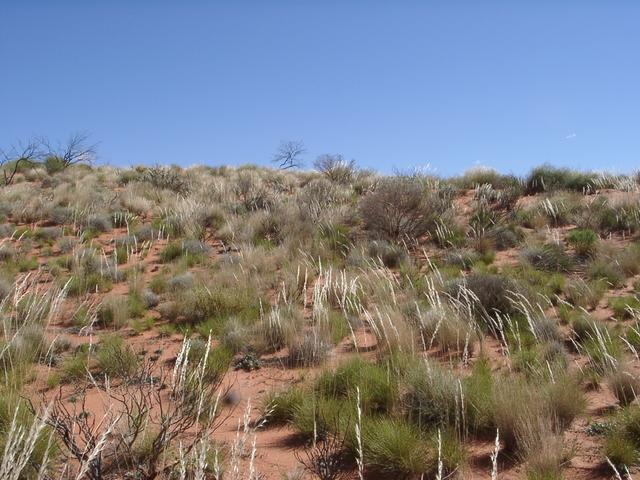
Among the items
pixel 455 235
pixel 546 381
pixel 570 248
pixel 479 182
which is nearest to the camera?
pixel 546 381

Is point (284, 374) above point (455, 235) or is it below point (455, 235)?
below

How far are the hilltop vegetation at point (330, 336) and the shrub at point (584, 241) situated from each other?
5 cm

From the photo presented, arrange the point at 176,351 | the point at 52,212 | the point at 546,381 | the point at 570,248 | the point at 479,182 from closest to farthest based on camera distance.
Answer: the point at 546,381, the point at 176,351, the point at 570,248, the point at 52,212, the point at 479,182

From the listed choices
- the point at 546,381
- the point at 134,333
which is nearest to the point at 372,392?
the point at 546,381

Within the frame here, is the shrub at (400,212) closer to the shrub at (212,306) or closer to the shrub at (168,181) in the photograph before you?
the shrub at (212,306)

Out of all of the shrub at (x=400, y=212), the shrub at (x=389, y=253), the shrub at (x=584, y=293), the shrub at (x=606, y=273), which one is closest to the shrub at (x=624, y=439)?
the shrub at (x=584, y=293)

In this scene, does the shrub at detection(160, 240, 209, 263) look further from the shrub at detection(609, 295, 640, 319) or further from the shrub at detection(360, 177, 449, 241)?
the shrub at detection(609, 295, 640, 319)

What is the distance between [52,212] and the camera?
13328 mm

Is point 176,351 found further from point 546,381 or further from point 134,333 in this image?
point 546,381

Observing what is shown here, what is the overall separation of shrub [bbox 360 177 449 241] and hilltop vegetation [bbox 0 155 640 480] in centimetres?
5

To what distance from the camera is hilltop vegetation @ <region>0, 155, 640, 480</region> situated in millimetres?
3438

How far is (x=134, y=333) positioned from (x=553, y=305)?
18.5 feet

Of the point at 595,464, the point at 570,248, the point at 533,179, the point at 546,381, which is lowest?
the point at 595,464

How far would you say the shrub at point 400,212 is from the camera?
10.8 metres
